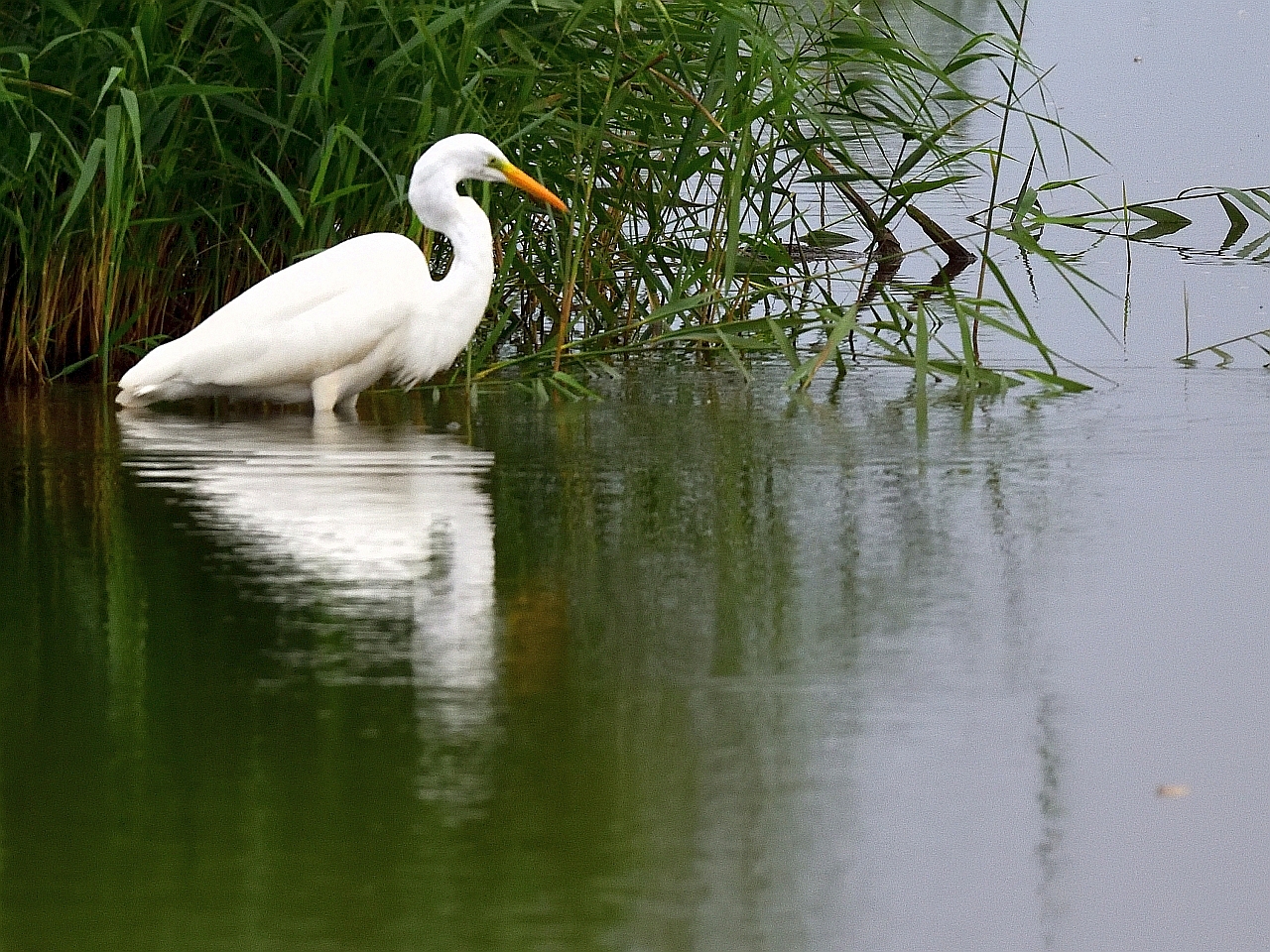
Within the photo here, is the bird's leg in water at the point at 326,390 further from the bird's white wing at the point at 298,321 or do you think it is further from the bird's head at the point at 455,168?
the bird's head at the point at 455,168

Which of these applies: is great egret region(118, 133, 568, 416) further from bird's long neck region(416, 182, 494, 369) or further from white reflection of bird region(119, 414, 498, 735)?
white reflection of bird region(119, 414, 498, 735)

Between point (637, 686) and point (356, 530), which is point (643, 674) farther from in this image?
point (356, 530)

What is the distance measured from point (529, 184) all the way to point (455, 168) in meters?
0.24

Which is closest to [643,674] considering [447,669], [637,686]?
[637,686]

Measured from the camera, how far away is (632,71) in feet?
22.1

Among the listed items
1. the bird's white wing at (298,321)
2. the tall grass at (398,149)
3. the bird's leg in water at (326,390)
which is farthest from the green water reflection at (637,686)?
the tall grass at (398,149)

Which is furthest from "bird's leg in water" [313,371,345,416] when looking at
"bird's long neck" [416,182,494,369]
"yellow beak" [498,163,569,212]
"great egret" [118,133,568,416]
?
"yellow beak" [498,163,569,212]

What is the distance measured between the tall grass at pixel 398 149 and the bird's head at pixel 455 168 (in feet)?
0.42

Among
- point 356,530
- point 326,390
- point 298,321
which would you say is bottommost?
point 356,530

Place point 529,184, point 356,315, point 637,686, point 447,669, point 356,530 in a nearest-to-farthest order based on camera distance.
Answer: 1. point 637,686
2. point 447,669
3. point 356,530
4. point 356,315
5. point 529,184

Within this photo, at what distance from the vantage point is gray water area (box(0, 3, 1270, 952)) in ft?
9.50

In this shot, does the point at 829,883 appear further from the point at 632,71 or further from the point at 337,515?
the point at 632,71

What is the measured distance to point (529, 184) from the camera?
6402 mm

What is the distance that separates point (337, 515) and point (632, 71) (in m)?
2.19
